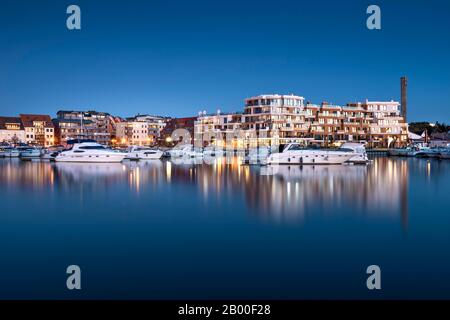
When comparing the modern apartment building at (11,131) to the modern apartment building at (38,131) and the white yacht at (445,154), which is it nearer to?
the modern apartment building at (38,131)

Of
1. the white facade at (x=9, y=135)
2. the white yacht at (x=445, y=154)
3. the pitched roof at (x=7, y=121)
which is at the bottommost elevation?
the white yacht at (x=445, y=154)

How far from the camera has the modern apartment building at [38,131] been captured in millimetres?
111188

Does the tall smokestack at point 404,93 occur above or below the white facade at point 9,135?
above

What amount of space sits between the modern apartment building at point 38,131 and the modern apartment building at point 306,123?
45.2 m

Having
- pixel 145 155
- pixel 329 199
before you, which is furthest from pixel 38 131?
pixel 329 199

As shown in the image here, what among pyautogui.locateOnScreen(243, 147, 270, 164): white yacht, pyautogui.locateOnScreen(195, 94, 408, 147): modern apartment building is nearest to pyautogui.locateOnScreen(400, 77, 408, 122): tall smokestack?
pyautogui.locateOnScreen(195, 94, 408, 147): modern apartment building

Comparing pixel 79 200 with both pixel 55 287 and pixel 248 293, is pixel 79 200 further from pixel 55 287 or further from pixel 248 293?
pixel 248 293

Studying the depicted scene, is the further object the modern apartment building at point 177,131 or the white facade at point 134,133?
the white facade at point 134,133

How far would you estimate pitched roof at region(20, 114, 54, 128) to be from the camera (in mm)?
111750

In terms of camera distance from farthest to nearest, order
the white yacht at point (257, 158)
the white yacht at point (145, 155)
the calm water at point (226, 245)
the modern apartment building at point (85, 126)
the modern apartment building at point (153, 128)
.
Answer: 1. the modern apartment building at point (153, 128)
2. the modern apartment building at point (85, 126)
3. the white yacht at point (145, 155)
4. the white yacht at point (257, 158)
5. the calm water at point (226, 245)

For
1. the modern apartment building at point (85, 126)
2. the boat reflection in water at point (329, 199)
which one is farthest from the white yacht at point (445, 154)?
the modern apartment building at point (85, 126)

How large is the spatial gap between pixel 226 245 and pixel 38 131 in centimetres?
11627
